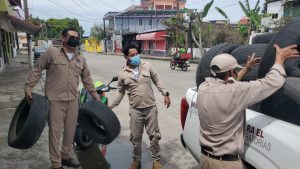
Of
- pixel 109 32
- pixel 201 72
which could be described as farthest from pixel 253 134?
pixel 109 32

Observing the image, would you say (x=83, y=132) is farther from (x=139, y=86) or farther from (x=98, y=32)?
(x=98, y=32)

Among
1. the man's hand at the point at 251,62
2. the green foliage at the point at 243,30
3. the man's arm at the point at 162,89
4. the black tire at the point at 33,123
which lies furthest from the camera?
the green foliage at the point at 243,30

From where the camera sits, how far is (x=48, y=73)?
14.2 ft

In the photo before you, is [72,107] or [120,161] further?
[120,161]

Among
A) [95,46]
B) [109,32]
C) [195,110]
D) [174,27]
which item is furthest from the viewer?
[95,46]

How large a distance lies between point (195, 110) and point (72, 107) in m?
1.85

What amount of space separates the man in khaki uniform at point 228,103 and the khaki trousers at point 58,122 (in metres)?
2.18

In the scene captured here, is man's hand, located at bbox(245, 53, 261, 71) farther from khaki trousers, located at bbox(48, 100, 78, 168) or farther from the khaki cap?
khaki trousers, located at bbox(48, 100, 78, 168)

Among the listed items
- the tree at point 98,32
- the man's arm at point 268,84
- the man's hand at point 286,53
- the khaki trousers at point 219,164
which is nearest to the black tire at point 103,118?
→ the khaki trousers at point 219,164

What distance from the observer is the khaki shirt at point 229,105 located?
2.41 m

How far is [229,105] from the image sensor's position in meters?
2.55

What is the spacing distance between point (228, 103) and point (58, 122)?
253cm

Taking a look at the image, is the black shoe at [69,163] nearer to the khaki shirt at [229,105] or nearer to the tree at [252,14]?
the khaki shirt at [229,105]

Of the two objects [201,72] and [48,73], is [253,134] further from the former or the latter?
[48,73]
